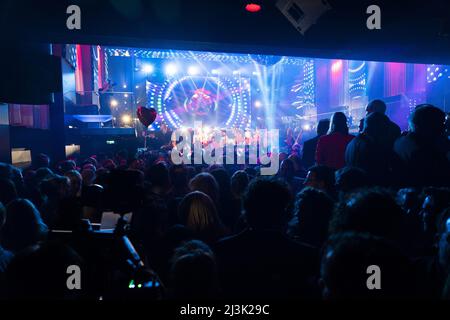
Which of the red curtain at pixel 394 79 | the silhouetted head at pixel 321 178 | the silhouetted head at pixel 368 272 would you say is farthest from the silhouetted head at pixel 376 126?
the red curtain at pixel 394 79

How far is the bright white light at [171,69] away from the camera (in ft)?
63.8

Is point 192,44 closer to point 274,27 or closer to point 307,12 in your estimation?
point 274,27

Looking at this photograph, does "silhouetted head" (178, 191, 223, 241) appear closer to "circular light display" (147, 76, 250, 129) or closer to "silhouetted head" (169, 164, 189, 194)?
"silhouetted head" (169, 164, 189, 194)

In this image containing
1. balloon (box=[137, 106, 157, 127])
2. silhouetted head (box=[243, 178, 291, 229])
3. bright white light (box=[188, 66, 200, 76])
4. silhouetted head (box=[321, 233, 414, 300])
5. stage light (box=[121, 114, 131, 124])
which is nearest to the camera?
silhouetted head (box=[321, 233, 414, 300])

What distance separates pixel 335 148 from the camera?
11.8 feet

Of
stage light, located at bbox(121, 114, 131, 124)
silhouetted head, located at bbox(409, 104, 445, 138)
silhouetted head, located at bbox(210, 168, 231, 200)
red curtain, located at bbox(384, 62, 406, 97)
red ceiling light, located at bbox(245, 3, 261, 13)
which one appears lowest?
silhouetted head, located at bbox(210, 168, 231, 200)

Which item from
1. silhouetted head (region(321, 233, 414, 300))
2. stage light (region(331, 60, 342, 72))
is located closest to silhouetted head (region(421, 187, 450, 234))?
silhouetted head (region(321, 233, 414, 300))

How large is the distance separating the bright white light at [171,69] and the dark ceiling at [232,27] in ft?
49.0

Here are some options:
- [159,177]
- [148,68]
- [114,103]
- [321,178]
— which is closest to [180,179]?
[159,177]

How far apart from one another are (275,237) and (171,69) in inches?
751

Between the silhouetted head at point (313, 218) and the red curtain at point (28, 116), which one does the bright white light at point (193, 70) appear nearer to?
the red curtain at point (28, 116)

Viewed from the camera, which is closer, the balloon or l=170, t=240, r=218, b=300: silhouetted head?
l=170, t=240, r=218, b=300: silhouetted head

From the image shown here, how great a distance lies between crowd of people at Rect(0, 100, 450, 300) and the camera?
3.82ft
